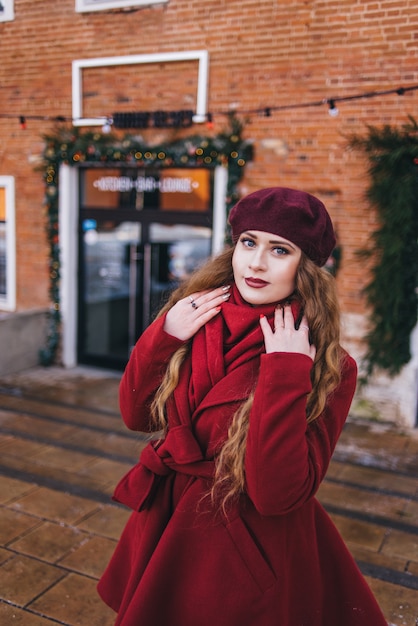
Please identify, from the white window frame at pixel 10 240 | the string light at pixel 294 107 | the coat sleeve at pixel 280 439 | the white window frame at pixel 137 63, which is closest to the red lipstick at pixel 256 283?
the coat sleeve at pixel 280 439

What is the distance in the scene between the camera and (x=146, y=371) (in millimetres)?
1623

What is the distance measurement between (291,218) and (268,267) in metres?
0.15

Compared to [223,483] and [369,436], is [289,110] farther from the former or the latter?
[223,483]

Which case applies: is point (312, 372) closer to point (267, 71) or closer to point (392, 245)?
point (392, 245)

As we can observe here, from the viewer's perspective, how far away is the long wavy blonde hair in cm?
146

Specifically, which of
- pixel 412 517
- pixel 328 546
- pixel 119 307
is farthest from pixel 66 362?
pixel 328 546

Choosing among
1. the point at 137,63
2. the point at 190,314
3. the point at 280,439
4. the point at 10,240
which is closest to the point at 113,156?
the point at 137,63

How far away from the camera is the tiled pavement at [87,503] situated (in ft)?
9.32

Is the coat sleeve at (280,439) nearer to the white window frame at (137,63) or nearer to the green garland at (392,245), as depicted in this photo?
the green garland at (392,245)

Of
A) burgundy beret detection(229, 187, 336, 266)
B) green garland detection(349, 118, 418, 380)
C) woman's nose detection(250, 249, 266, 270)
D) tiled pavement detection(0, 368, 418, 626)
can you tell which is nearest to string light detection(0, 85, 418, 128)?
green garland detection(349, 118, 418, 380)

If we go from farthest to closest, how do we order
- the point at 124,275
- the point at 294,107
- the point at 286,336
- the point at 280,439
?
the point at 124,275
the point at 294,107
the point at 286,336
the point at 280,439

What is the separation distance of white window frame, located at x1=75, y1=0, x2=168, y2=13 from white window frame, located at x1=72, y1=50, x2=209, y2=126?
540 mm

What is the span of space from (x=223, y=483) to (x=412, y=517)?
9.25 ft

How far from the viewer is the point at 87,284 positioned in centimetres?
724
